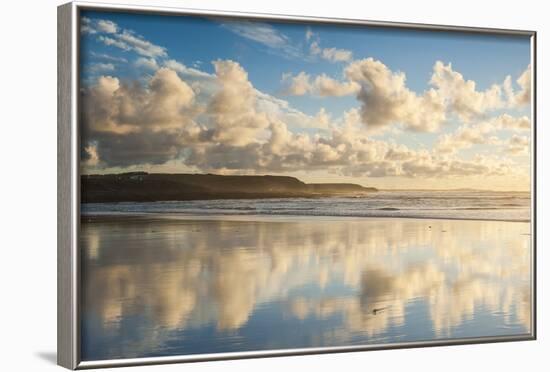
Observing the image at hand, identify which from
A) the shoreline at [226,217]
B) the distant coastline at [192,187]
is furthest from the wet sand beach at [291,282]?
the distant coastline at [192,187]

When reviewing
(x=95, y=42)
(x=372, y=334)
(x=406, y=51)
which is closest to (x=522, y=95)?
(x=406, y=51)

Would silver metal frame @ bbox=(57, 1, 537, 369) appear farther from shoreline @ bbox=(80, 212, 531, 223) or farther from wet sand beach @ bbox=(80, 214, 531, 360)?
shoreline @ bbox=(80, 212, 531, 223)

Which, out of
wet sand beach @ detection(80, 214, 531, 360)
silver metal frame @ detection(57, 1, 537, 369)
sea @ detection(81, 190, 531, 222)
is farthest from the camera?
sea @ detection(81, 190, 531, 222)

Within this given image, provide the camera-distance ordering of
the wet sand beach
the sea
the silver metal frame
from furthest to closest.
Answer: the sea, the wet sand beach, the silver metal frame

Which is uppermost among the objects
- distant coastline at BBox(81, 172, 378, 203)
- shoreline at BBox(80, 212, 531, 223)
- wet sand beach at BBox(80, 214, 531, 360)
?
distant coastline at BBox(81, 172, 378, 203)

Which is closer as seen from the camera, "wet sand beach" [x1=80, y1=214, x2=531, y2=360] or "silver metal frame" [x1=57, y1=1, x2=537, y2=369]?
"silver metal frame" [x1=57, y1=1, x2=537, y2=369]

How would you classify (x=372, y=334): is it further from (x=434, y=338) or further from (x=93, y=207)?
(x=93, y=207)

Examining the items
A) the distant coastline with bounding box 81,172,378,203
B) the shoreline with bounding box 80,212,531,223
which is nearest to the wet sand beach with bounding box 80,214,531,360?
the shoreline with bounding box 80,212,531,223

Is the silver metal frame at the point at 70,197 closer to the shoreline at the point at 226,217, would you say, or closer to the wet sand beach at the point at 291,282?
the wet sand beach at the point at 291,282

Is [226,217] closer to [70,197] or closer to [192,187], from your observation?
[192,187]
